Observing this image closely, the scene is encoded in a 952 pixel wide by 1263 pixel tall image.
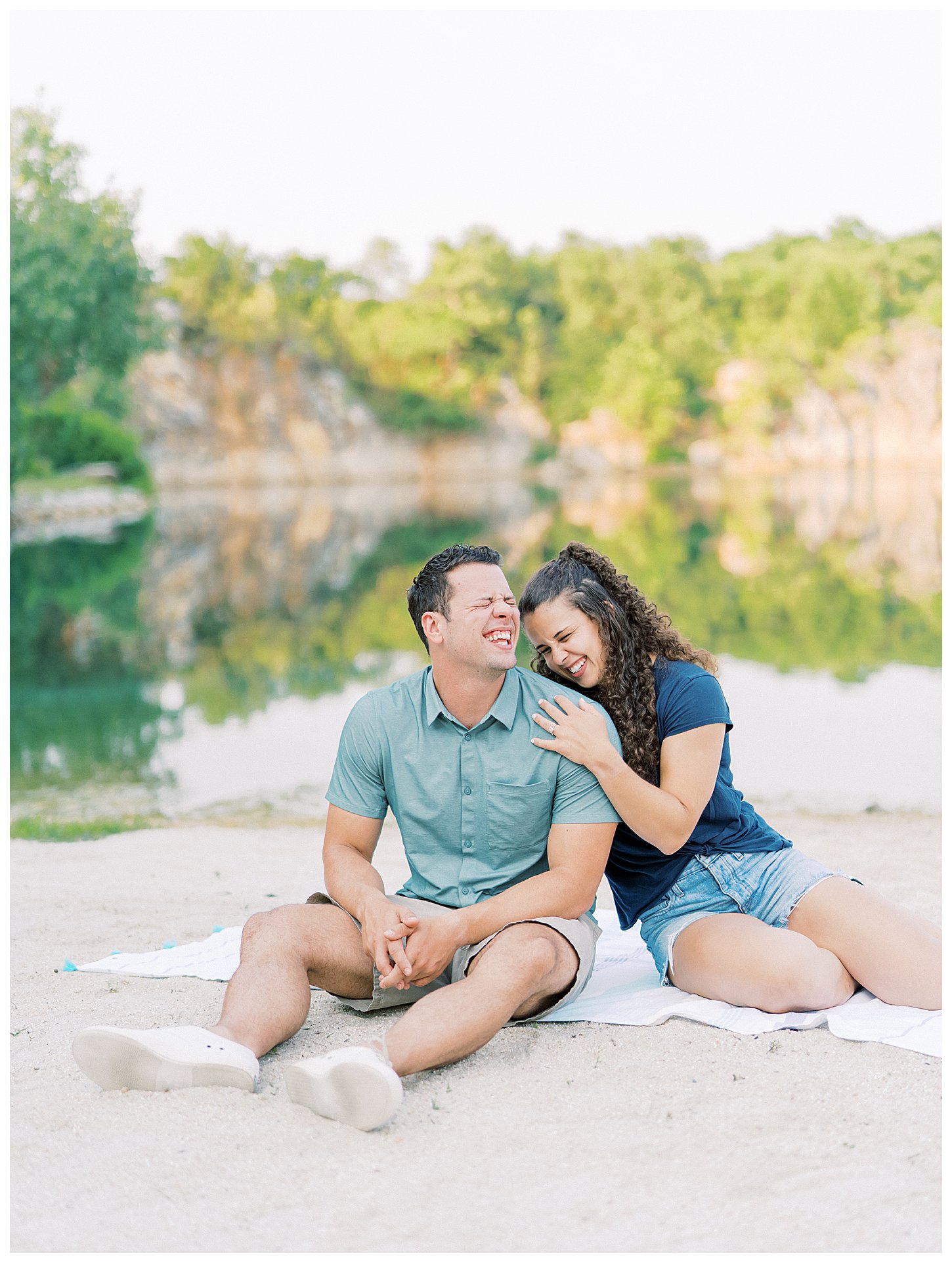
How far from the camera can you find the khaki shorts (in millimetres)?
3510

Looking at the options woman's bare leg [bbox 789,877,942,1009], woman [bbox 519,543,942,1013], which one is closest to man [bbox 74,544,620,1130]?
woman [bbox 519,543,942,1013]

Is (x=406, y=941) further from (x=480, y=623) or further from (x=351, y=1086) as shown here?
(x=480, y=623)

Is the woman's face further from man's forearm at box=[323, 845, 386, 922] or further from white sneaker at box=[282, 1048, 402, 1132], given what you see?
white sneaker at box=[282, 1048, 402, 1132]

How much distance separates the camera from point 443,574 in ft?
12.2

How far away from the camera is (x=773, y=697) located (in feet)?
37.5

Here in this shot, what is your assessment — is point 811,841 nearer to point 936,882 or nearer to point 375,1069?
point 936,882

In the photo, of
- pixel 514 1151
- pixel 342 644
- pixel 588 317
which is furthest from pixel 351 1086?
pixel 588 317

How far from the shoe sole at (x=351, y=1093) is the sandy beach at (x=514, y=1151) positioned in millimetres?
36

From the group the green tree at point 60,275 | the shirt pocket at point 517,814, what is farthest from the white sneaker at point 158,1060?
the green tree at point 60,275

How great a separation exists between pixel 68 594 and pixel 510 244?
193 ft

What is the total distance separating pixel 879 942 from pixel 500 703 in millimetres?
1305

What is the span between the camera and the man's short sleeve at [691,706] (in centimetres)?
367

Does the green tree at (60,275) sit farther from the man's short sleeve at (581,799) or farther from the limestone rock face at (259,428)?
the man's short sleeve at (581,799)

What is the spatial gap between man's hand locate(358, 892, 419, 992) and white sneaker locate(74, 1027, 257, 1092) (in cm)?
44
